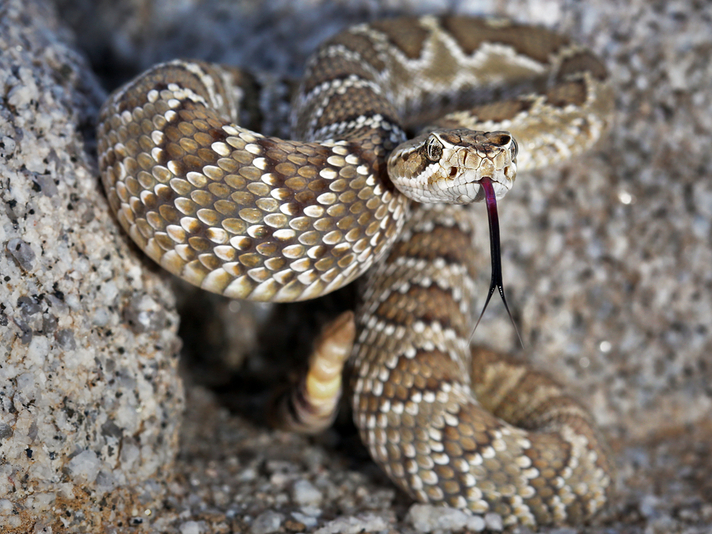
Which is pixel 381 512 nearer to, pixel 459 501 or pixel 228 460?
pixel 459 501

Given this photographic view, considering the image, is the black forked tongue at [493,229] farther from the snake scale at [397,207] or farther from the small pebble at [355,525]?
the small pebble at [355,525]

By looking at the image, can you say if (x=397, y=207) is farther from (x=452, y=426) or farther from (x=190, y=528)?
(x=190, y=528)

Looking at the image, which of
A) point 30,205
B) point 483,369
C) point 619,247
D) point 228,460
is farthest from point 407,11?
point 228,460

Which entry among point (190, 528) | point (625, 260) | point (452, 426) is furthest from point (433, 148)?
point (625, 260)

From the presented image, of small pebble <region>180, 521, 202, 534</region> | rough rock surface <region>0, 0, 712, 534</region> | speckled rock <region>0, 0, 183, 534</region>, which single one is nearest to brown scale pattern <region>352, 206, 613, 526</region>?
rough rock surface <region>0, 0, 712, 534</region>

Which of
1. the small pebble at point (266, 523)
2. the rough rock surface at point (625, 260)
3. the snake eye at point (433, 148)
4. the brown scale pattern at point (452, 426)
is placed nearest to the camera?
the snake eye at point (433, 148)

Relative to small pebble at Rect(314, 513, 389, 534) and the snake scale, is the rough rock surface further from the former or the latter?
small pebble at Rect(314, 513, 389, 534)

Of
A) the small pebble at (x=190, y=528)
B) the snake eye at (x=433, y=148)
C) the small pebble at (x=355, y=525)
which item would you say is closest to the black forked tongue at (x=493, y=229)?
the snake eye at (x=433, y=148)
